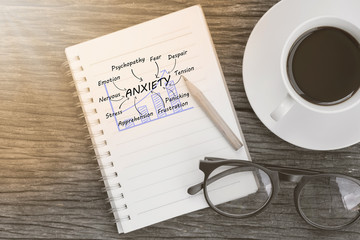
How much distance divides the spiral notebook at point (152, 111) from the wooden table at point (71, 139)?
2 centimetres

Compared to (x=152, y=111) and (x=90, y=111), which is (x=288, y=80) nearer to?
(x=152, y=111)

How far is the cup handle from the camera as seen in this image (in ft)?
2.31

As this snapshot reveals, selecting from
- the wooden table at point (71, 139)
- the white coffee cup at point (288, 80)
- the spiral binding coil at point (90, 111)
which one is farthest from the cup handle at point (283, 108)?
the spiral binding coil at point (90, 111)

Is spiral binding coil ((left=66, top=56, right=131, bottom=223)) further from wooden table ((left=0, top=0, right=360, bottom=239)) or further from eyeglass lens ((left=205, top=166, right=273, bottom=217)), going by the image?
eyeglass lens ((left=205, top=166, right=273, bottom=217))

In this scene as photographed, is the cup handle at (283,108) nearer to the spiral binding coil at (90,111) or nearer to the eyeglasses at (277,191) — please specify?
the eyeglasses at (277,191)

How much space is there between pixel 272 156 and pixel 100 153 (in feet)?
1.03

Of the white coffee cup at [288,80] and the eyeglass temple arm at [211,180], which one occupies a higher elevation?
the white coffee cup at [288,80]

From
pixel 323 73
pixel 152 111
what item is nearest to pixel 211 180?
pixel 152 111

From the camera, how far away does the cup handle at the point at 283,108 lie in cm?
70

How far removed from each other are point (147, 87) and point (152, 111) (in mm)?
45

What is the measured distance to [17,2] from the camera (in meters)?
0.86

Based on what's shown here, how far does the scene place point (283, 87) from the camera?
0.79 m

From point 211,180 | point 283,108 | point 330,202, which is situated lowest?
point 330,202

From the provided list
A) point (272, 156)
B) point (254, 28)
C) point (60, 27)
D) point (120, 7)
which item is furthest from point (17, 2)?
point (272, 156)
